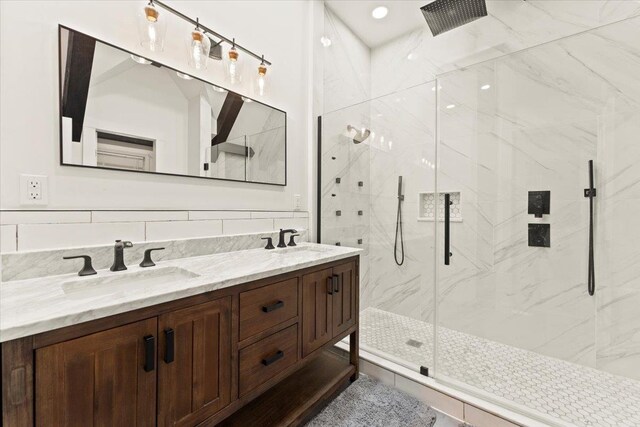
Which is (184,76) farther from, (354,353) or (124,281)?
(354,353)

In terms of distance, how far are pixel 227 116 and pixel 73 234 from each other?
3.39 ft

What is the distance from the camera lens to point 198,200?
166 centimetres

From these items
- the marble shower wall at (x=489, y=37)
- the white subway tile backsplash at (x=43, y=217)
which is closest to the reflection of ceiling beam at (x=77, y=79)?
the white subway tile backsplash at (x=43, y=217)

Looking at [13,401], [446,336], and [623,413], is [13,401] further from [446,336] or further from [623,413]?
[623,413]

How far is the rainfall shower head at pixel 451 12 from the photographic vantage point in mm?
2088

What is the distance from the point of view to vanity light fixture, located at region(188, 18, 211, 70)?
1.56m

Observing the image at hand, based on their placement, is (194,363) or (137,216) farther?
(137,216)

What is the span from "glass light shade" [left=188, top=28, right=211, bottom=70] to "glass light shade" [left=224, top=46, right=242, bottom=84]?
5.4 inches

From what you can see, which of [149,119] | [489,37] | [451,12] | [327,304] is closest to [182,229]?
[149,119]

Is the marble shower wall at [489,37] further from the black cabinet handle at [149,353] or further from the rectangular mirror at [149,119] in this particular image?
the black cabinet handle at [149,353]

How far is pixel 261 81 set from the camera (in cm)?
196

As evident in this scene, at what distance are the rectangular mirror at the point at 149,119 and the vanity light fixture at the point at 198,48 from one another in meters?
0.09

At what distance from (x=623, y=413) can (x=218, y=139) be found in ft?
9.10

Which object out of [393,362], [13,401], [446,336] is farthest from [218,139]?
[446,336]
